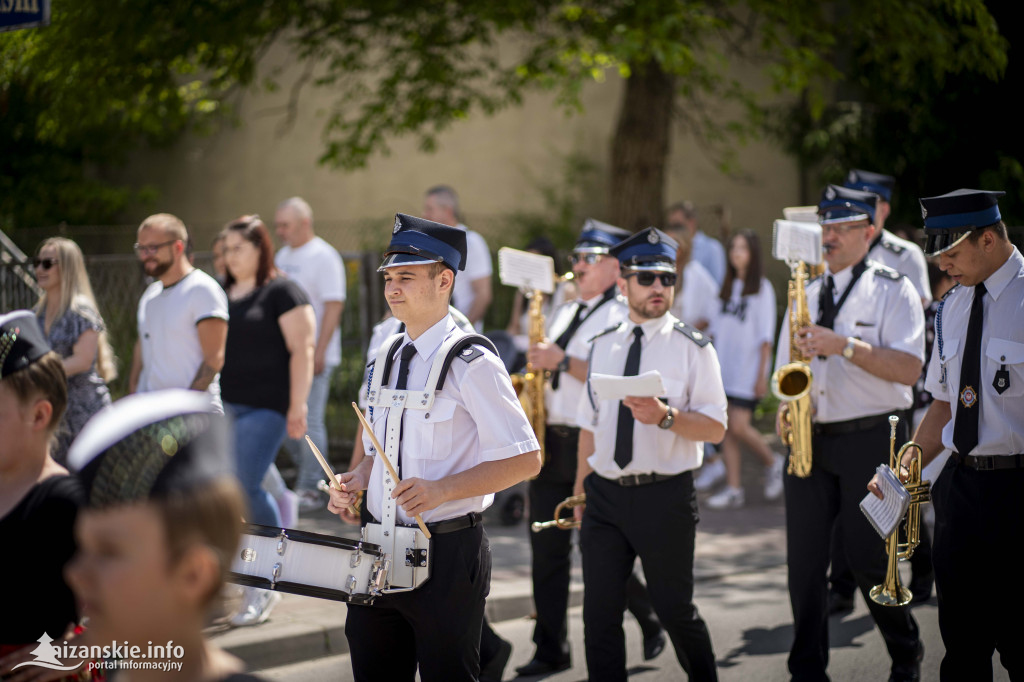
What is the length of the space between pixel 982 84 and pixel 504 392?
12599 millimetres

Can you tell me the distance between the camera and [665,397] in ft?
16.7

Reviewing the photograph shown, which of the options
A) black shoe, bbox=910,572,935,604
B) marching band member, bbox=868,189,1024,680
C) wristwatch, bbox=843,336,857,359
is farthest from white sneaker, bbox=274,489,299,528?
black shoe, bbox=910,572,935,604

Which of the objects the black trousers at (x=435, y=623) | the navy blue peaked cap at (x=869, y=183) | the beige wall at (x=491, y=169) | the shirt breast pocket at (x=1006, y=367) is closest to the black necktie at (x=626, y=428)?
the black trousers at (x=435, y=623)

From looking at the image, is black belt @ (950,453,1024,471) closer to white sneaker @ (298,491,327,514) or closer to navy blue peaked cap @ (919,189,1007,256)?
navy blue peaked cap @ (919,189,1007,256)

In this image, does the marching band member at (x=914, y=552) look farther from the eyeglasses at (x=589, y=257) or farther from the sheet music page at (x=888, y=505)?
the sheet music page at (x=888, y=505)

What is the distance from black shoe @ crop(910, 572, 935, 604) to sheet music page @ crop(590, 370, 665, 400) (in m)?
3.07

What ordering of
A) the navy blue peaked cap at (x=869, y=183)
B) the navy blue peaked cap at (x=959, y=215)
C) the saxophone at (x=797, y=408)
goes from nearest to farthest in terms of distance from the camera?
the navy blue peaked cap at (x=959, y=215) < the saxophone at (x=797, y=408) < the navy blue peaked cap at (x=869, y=183)

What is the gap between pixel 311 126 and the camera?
18.9 metres

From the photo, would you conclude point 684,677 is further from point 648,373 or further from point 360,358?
point 360,358

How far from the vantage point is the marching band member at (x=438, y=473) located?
11.9 ft

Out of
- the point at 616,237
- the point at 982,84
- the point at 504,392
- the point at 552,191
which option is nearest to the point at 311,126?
the point at 552,191

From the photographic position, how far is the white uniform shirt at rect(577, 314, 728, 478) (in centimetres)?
498

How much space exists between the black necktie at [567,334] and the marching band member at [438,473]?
245cm

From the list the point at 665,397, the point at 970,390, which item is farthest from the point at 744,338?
the point at 970,390
